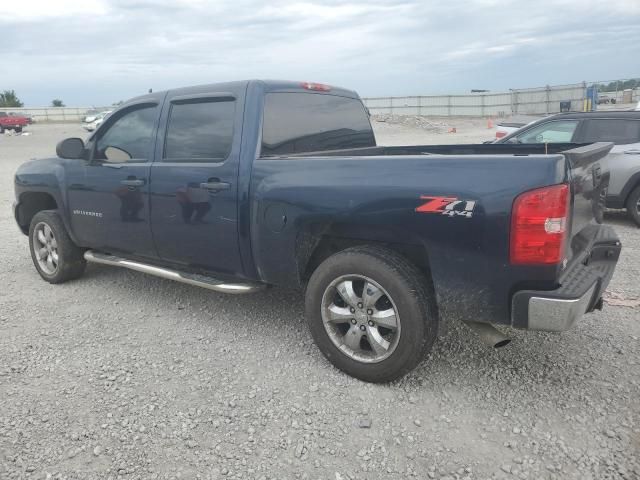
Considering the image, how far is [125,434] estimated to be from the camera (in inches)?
117

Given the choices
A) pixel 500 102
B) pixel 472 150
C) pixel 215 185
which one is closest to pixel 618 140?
pixel 472 150

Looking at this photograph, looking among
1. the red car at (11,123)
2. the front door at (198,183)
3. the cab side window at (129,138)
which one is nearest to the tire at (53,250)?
the cab side window at (129,138)

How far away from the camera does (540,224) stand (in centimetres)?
271

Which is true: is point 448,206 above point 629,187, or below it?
above

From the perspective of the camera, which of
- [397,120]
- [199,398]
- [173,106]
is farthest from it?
[397,120]

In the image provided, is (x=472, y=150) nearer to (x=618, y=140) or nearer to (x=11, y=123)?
(x=618, y=140)

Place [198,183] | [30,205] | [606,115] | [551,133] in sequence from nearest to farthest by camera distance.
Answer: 1. [198,183]
2. [30,205]
3. [606,115]
4. [551,133]

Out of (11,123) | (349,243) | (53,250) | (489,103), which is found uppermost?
(11,123)

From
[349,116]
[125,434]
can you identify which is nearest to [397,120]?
[349,116]

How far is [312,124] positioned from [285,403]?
218cm

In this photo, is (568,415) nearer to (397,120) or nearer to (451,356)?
(451,356)

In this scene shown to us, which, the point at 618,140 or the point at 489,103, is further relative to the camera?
the point at 489,103

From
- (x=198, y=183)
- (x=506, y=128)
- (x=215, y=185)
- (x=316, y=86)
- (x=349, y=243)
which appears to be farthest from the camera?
(x=506, y=128)

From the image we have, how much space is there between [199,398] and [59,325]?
72.0 inches
